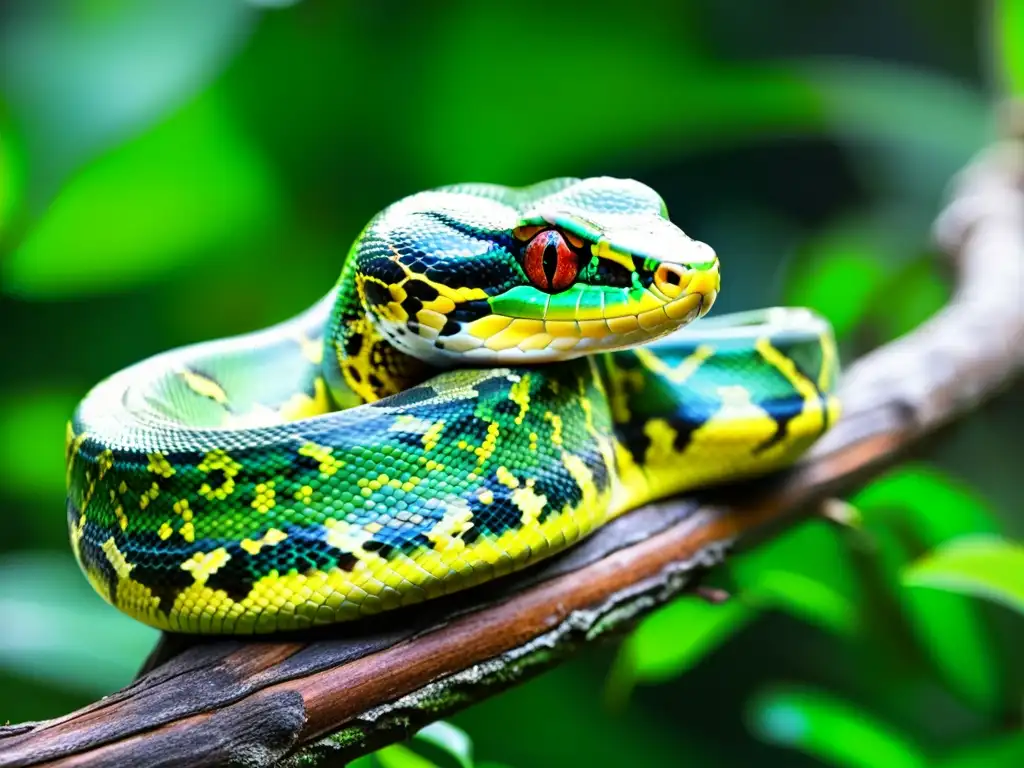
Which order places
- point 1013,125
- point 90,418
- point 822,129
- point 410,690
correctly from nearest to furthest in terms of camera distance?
point 410,690, point 90,418, point 1013,125, point 822,129

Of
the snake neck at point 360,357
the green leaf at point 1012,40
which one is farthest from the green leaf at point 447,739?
the green leaf at point 1012,40

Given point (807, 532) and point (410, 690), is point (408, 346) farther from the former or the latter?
point (807, 532)

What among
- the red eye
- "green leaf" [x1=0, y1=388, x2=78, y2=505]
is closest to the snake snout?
the red eye

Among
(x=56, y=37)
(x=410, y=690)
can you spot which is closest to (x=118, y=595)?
(x=410, y=690)

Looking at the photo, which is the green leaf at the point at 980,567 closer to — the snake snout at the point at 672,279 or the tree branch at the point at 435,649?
the tree branch at the point at 435,649

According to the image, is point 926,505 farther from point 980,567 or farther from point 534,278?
point 534,278
